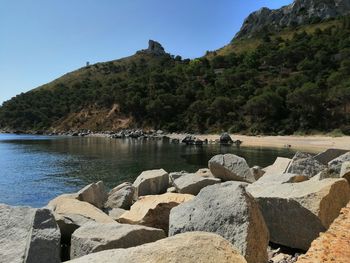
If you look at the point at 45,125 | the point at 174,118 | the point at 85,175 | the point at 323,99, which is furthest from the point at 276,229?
the point at 45,125

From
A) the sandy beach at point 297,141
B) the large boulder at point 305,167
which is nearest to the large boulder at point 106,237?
the large boulder at point 305,167

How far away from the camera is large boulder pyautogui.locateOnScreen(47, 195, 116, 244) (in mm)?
11094

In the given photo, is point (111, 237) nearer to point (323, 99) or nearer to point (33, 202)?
point (33, 202)

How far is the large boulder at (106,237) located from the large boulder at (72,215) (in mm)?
1713

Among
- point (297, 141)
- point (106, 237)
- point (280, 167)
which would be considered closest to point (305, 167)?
point (280, 167)

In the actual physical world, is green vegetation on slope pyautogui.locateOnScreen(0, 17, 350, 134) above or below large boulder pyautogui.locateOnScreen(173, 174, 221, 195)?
above

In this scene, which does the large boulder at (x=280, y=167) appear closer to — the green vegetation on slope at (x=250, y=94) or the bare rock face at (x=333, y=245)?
the bare rock face at (x=333, y=245)

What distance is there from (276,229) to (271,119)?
8878 cm

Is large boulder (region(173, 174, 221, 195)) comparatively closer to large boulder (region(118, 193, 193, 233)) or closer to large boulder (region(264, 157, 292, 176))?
large boulder (region(264, 157, 292, 176))

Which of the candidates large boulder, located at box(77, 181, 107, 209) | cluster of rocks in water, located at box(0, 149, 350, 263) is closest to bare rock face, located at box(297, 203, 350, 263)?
cluster of rocks in water, located at box(0, 149, 350, 263)

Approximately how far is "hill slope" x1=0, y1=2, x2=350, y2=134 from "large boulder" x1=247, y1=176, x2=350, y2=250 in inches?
2994

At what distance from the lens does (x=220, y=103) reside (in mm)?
107312

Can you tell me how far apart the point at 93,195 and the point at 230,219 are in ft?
31.5

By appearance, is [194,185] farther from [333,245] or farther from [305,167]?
[333,245]
